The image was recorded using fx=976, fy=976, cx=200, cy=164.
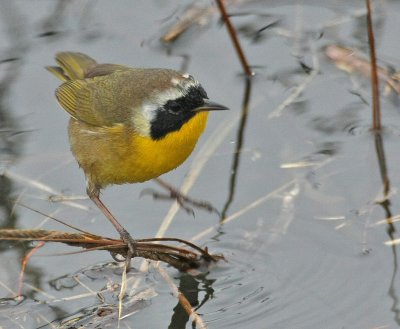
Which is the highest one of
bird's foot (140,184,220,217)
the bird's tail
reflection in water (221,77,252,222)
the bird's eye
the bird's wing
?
the bird's eye

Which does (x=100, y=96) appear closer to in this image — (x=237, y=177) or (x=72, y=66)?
(x=72, y=66)

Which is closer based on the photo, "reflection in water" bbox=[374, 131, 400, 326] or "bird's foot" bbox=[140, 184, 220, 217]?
"reflection in water" bbox=[374, 131, 400, 326]

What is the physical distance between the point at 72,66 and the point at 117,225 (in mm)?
1589

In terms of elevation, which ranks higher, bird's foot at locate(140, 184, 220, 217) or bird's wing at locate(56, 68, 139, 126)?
bird's wing at locate(56, 68, 139, 126)

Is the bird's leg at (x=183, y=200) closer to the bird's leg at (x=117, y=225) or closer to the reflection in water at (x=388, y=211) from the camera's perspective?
the bird's leg at (x=117, y=225)

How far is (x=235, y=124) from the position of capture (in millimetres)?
7277

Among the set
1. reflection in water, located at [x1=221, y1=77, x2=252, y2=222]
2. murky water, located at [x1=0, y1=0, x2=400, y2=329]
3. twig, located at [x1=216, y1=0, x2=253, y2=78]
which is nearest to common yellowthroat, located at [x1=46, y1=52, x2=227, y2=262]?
murky water, located at [x1=0, y1=0, x2=400, y2=329]

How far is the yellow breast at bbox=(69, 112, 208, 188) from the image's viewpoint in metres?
5.73

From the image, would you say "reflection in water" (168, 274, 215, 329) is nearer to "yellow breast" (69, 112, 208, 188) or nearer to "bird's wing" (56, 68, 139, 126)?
"yellow breast" (69, 112, 208, 188)

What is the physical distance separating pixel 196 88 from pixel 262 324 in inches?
54.8

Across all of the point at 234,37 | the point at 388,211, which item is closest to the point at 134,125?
the point at 388,211

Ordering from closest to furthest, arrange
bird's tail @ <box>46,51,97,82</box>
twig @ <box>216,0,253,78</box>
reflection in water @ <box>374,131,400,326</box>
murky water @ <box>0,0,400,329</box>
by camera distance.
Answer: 1. reflection in water @ <box>374,131,400,326</box>
2. murky water @ <box>0,0,400,329</box>
3. bird's tail @ <box>46,51,97,82</box>
4. twig @ <box>216,0,253,78</box>

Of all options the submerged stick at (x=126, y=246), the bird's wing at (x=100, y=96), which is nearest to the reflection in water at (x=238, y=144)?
the submerged stick at (x=126, y=246)

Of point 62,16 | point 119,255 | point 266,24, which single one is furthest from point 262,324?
point 62,16
